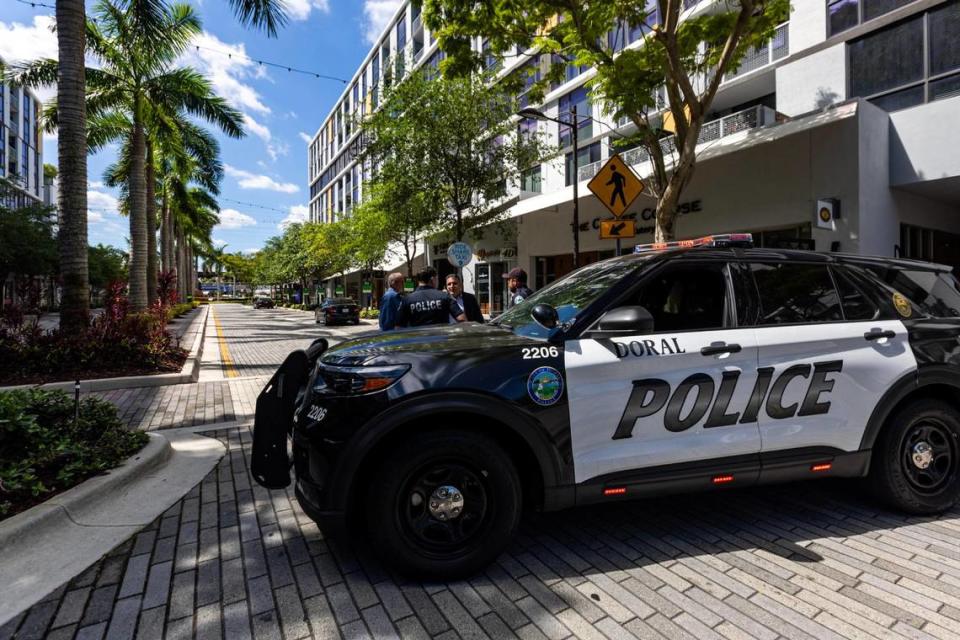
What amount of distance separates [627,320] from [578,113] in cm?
2240

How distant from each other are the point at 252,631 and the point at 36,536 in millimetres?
1719

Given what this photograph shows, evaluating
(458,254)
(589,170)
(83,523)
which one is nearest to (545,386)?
(83,523)

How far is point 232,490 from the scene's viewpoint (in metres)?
3.87

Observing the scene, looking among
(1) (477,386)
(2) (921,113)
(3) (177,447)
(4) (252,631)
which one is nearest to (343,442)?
(1) (477,386)

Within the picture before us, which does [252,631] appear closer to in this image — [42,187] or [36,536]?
[36,536]

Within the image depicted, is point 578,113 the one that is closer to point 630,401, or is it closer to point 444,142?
point 444,142

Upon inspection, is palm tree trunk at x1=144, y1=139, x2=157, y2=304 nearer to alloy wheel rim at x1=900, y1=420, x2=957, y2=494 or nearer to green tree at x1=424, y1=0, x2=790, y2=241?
green tree at x1=424, y1=0, x2=790, y2=241

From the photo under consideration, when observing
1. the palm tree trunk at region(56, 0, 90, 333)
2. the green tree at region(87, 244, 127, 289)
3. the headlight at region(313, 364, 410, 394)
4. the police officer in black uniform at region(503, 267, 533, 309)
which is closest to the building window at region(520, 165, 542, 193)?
the police officer in black uniform at region(503, 267, 533, 309)

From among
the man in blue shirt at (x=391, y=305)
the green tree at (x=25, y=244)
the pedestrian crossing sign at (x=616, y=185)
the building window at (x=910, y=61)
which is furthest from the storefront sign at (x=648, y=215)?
the green tree at (x=25, y=244)

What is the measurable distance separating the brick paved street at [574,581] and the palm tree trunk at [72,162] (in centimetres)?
700

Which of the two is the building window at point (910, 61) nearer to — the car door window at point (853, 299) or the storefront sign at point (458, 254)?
the storefront sign at point (458, 254)

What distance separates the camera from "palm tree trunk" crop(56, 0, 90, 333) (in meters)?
8.21

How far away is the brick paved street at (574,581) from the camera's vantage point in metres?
2.25

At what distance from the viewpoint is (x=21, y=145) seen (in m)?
54.1
